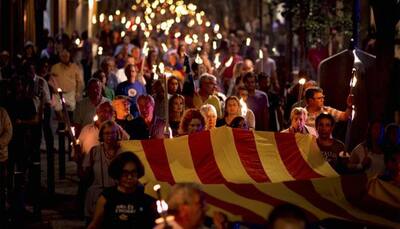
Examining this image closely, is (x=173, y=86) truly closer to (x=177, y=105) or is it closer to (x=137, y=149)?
(x=177, y=105)

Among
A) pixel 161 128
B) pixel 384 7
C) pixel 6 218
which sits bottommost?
pixel 6 218

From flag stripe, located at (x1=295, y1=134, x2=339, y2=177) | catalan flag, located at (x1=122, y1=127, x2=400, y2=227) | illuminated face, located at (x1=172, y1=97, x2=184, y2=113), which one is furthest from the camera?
illuminated face, located at (x1=172, y1=97, x2=184, y2=113)

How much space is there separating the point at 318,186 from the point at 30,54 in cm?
1441

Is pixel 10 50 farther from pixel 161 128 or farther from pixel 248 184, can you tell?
pixel 248 184

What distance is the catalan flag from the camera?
10.0 metres

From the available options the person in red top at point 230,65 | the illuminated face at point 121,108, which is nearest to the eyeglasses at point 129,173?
the illuminated face at point 121,108

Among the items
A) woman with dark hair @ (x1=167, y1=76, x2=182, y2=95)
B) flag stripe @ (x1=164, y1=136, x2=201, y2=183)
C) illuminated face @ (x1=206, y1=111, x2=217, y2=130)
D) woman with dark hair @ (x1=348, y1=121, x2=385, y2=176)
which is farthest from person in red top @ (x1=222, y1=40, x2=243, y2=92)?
woman with dark hair @ (x1=348, y1=121, x2=385, y2=176)

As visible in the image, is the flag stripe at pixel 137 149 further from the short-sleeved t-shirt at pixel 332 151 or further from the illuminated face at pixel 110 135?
the short-sleeved t-shirt at pixel 332 151

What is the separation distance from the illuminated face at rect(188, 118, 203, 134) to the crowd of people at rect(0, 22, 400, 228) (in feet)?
0.03

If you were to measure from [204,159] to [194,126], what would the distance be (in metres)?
1.06

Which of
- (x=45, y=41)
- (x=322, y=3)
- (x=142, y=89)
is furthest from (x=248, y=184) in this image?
(x=45, y=41)

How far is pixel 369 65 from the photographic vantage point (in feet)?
58.0

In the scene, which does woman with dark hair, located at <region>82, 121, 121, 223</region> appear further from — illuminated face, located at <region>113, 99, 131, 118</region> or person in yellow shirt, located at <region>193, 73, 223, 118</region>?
person in yellow shirt, located at <region>193, 73, 223, 118</region>

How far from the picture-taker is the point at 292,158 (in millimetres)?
12102
